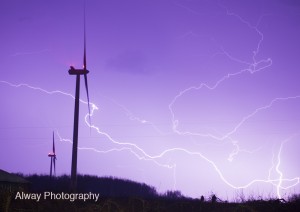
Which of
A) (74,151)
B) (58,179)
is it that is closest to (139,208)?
(74,151)

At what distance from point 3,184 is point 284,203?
109 feet

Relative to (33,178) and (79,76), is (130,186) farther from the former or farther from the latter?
(79,76)

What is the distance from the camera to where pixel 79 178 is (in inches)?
3757

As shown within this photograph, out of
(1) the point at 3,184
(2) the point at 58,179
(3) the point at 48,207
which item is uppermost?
(2) the point at 58,179

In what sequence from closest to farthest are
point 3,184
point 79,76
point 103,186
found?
point 79,76 → point 3,184 → point 103,186

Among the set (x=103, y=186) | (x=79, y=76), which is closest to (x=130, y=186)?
(x=103, y=186)

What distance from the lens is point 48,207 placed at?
15.3 metres

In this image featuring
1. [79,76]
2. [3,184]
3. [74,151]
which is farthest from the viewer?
[3,184]

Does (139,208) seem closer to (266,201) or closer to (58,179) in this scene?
(266,201)

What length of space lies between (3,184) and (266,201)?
32.6 m

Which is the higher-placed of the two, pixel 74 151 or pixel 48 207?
Result: pixel 74 151

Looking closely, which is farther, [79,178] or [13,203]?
[79,178]

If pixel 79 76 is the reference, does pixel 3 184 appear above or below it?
below

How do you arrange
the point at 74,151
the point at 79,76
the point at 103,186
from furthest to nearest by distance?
the point at 103,186 < the point at 79,76 < the point at 74,151
